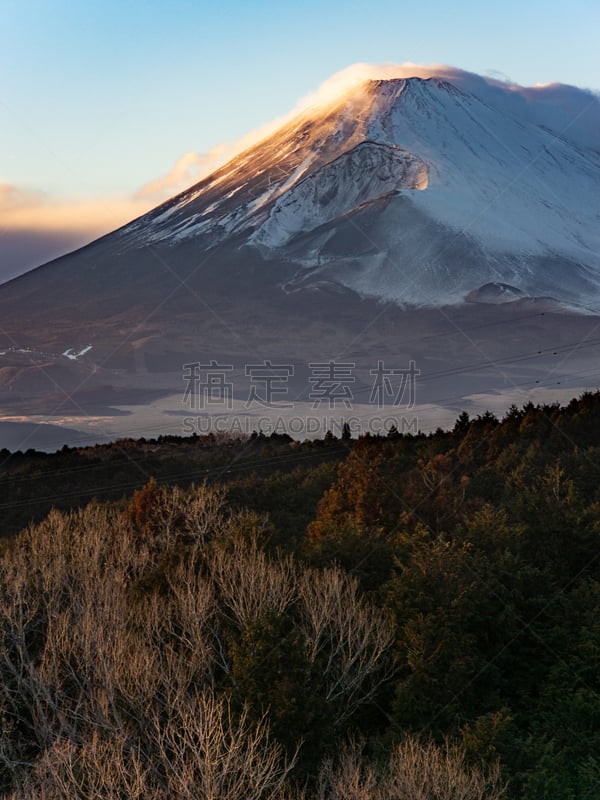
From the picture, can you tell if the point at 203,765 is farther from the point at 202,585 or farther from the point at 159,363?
the point at 159,363

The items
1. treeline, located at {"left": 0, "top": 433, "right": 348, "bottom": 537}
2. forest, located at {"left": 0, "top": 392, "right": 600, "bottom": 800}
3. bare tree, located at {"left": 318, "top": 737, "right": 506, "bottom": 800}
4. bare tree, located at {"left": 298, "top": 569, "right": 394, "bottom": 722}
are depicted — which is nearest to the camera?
bare tree, located at {"left": 318, "top": 737, "right": 506, "bottom": 800}

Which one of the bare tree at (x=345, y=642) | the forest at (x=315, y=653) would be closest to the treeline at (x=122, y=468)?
the forest at (x=315, y=653)

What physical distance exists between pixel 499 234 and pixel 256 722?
190761 millimetres

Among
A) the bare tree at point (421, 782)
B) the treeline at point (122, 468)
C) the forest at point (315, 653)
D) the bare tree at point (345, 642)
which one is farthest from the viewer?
the treeline at point (122, 468)

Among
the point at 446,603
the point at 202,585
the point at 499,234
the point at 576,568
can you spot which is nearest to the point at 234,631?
the point at 202,585

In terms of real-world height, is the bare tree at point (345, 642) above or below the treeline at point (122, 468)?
below

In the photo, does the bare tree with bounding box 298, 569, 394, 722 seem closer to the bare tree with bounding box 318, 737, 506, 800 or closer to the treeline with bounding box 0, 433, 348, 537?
the bare tree with bounding box 318, 737, 506, 800

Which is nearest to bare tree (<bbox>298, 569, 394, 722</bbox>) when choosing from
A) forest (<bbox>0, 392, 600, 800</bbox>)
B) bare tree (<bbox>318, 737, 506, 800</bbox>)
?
forest (<bbox>0, 392, 600, 800</bbox>)

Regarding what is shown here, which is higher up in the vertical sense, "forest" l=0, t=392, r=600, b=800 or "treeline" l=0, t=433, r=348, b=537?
"treeline" l=0, t=433, r=348, b=537

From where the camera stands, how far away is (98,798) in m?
14.6

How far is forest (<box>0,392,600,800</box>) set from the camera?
54.1 feet

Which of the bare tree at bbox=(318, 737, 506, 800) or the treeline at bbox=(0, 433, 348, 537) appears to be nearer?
the bare tree at bbox=(318, 737, 506, 800)

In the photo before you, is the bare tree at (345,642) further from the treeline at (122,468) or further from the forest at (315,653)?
the treeline at (122,468)

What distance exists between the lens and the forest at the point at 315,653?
54.1 ft
